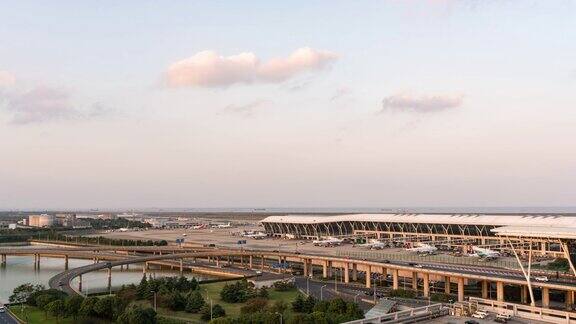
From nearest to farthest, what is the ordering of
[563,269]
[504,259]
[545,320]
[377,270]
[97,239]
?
[545,320], [563,269], [377,270], [504,259], [97,239]

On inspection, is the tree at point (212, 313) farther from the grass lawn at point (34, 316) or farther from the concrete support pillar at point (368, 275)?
the concrete support pillar at point (368, 275)

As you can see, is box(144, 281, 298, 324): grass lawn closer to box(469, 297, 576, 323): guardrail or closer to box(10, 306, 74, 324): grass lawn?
box(10, 306, 74, 324): grass lawn

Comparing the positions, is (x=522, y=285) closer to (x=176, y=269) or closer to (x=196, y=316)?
(x=196, y=316)

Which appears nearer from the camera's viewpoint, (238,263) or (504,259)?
(504,259)

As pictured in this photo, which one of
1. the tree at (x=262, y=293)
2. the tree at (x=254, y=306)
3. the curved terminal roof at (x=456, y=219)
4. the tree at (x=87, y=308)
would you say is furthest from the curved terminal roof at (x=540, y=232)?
the tree at (x=87, y=308)

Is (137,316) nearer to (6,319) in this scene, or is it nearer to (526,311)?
(6,319)

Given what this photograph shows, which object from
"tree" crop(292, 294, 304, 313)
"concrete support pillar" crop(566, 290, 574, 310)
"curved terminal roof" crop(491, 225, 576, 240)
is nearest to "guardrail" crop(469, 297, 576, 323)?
"curved terminal roof" crop(491, 225, 576, 240)

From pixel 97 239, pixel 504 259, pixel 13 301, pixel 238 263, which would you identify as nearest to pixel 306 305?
pixel 13 301
